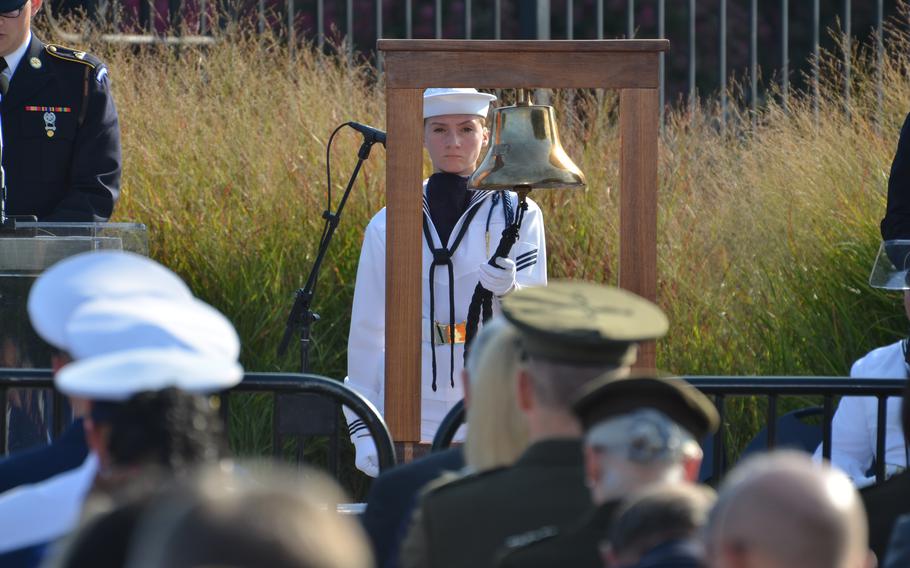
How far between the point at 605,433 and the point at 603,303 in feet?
1.79

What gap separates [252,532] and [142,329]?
0.93 meters

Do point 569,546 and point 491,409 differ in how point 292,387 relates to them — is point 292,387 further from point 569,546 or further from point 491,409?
point 569,546

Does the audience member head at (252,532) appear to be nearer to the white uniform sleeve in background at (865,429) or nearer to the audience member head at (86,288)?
the audience member head at (86,288)

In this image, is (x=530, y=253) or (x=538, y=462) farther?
(x=530, y=253)

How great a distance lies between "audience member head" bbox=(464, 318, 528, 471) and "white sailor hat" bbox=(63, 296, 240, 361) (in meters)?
0.50

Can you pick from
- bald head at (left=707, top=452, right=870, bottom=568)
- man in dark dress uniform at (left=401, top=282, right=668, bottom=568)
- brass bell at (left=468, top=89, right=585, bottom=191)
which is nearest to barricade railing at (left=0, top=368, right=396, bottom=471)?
brass bell at (left=468, top=89, right=585, bottom=191)

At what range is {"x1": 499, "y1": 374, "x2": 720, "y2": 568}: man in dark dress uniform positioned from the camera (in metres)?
2.12

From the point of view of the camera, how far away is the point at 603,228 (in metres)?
6.88

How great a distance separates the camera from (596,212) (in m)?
6.98

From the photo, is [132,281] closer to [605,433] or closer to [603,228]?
[605,433]

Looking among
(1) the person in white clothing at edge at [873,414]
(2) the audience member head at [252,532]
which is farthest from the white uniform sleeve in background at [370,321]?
(2) the audience member head at [252,532]

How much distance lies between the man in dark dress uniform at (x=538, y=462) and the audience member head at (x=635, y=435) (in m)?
0.15

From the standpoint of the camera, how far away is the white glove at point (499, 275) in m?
4.96

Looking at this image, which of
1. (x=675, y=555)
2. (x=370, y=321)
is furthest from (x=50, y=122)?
(x=675, y=555)
